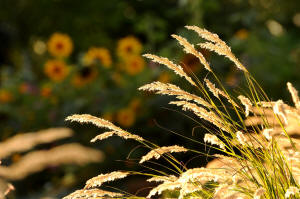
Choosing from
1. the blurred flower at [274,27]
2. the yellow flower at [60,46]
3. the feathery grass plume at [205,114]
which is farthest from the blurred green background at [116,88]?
the feathery grass plume at [205,114]

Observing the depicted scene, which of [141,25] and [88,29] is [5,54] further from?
[141,25]

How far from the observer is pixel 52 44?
25.8 ft

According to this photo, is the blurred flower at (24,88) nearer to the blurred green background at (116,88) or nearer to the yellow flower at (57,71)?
the blurred green background at (116,88)

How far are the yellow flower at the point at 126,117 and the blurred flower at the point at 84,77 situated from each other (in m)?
0.86

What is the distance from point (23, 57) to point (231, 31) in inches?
165

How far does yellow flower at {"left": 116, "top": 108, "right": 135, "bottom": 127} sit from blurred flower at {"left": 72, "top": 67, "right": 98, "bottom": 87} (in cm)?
86

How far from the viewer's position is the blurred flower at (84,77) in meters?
6.98

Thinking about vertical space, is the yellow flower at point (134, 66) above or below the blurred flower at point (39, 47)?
below

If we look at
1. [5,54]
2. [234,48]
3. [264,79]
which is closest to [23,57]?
[5,54]

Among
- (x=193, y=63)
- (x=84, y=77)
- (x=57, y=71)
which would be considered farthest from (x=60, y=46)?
(x=193, y=63)

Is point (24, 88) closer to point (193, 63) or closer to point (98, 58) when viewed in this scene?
point (98, 58)

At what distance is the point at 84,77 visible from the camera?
6.98m

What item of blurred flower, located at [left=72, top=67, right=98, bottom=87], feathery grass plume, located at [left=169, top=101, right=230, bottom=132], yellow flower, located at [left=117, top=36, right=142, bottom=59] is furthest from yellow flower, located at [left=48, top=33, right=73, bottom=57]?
feathery grass plume, located at [left=169, top=101, right=230, bottom=132]

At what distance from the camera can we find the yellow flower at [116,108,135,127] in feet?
20.6
